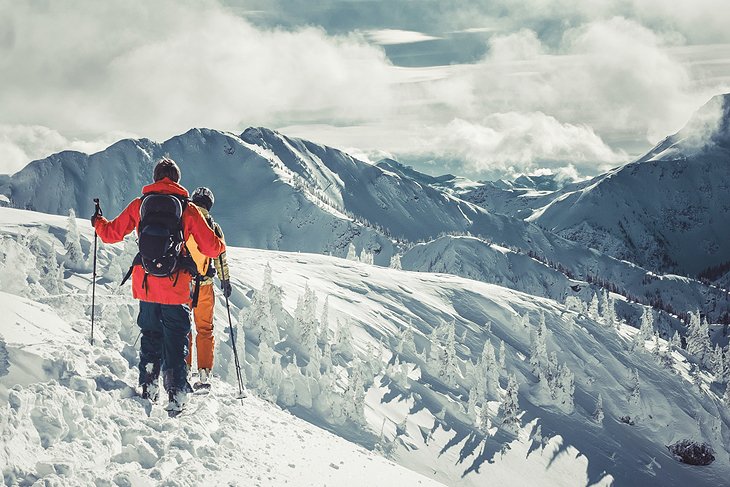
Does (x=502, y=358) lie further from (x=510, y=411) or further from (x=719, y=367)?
(x=719, y=367)

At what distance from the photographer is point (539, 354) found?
79.5 meters

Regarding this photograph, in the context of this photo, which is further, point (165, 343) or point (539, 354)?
point (539, 354)

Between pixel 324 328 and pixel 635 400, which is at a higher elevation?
pixel 324 328

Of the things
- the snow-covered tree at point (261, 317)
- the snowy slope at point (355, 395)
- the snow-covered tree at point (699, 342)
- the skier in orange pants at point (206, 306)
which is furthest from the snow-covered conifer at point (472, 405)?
the snow-covered tree at point (699, 342)

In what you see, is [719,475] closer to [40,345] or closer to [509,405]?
[509,405]

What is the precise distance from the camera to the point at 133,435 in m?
7.64

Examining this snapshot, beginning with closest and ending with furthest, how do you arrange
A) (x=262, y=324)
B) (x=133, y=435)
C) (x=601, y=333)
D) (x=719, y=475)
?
(x=133, y=435) < (x=262, y=324) < (x=719, y=475) < (x=601, y=333)

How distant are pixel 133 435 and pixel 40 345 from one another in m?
2.07

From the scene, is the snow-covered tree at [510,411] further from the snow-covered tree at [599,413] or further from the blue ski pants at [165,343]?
the blue ski pants at [165,343]

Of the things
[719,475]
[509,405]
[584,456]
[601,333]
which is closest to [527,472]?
[509,405]

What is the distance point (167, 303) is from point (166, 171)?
215cm

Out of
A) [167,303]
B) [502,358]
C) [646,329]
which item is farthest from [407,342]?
[646,329]

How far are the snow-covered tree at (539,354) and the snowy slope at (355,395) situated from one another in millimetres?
1019

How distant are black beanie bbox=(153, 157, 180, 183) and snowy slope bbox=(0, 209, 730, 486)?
3118 millimetres
